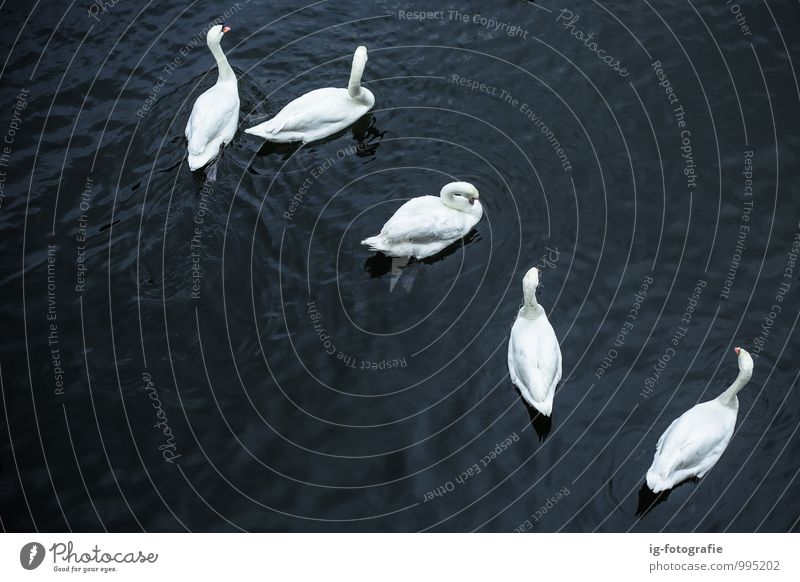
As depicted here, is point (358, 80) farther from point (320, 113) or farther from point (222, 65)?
point (222, 65)

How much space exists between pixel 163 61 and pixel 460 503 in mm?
10668

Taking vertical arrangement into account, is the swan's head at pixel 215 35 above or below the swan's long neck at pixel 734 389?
above

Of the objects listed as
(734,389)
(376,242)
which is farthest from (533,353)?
(376,242)

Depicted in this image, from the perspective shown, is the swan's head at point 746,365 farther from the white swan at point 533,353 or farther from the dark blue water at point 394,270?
the white swan at point 533,353

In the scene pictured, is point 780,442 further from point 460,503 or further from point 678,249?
point 460,503

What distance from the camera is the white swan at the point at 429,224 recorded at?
641 inches

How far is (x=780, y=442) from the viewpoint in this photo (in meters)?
14.5

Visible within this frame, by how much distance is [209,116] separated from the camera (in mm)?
17469

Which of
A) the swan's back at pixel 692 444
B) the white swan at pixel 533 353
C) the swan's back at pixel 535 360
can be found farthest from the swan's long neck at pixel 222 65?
the swan's back at pixel 692 444

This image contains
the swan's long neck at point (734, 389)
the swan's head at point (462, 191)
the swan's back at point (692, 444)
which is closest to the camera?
the swan's back at point (692, 444)

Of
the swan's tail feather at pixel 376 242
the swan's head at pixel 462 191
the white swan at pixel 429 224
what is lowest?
the swan's tail feather at pixel 376 242
